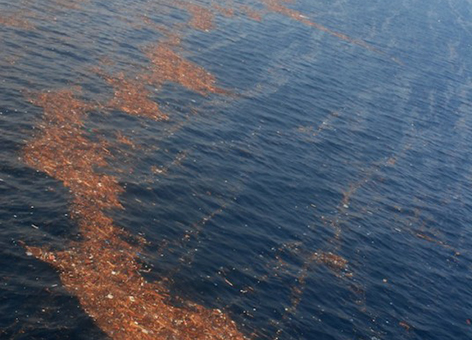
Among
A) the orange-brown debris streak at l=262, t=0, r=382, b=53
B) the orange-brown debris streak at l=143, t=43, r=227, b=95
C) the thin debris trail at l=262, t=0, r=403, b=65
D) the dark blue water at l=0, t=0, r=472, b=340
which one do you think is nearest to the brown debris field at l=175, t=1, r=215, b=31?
the dark blue water at l=0, t=0, r=472, b=340

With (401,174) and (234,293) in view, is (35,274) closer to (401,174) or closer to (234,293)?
(234,293)

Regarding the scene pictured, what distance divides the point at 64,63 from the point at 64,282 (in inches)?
704

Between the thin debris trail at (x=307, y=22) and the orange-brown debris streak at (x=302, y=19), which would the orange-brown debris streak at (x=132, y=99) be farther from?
the orange-brown debris streak at (x=302, y=19)

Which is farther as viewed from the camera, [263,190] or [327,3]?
[327,3]

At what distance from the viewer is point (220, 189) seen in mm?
26094

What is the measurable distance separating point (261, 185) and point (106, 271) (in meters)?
10.9

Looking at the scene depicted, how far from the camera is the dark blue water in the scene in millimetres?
19875

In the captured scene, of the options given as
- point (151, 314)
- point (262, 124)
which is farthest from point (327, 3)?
point (151, 314)

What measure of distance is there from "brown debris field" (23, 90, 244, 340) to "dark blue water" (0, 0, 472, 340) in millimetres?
469

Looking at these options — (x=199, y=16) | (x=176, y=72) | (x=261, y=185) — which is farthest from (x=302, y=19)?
(x=261, y=185)


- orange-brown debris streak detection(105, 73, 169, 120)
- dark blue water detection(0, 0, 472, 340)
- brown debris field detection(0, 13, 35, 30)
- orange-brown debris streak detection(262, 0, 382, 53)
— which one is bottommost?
dark blue water detection(0, 0, 472, 340)

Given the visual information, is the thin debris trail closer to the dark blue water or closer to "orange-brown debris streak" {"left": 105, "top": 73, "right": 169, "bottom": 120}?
the dark blue water

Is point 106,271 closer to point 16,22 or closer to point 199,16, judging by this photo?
point 16,22

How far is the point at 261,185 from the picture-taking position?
90.5ft
